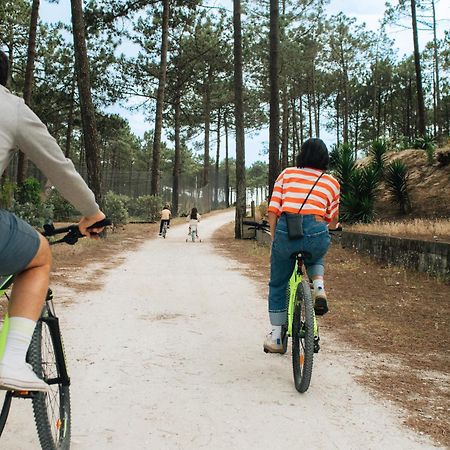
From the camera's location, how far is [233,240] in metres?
20.2

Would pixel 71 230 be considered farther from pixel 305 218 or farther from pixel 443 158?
pixel 443 158

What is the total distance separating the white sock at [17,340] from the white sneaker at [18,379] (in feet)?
0.08

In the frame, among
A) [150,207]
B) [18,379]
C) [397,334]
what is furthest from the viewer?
[150,207]

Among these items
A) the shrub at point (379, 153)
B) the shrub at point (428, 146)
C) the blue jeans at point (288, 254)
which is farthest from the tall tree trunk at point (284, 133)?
the blue jeans at point (288, 254)

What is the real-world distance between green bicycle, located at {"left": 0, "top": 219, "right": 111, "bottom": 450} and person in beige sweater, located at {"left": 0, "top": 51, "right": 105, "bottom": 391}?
15 centimetres

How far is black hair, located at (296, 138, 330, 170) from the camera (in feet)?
14.1

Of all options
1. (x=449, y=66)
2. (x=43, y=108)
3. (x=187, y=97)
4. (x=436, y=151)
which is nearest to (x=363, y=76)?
(x=449, y=66)

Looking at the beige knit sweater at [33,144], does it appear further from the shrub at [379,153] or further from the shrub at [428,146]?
the shrub at [428,146]

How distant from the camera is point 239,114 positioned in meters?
20.4

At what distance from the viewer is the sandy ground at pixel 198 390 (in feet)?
10.3

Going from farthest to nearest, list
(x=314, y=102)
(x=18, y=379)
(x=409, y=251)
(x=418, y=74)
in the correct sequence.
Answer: (x=314, y=102), (x=418, y=74), (x=409, y=251), (x=18, y=379)

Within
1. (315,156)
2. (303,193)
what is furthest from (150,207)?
(303,193)

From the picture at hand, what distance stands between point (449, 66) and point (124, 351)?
42183 millimetres

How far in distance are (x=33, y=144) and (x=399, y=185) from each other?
584 inches
